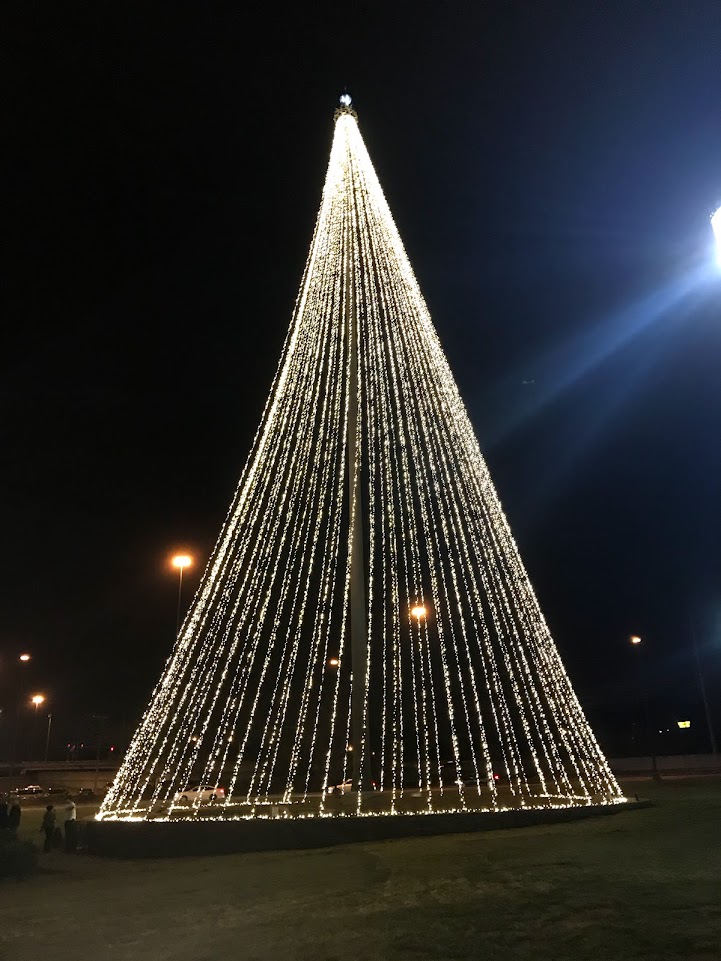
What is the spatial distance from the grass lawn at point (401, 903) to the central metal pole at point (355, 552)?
3.83m

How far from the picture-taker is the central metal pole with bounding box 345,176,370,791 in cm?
1644

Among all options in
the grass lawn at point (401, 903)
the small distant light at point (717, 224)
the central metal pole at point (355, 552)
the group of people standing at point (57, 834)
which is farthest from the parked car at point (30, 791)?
the small distant light at point (717, 224)

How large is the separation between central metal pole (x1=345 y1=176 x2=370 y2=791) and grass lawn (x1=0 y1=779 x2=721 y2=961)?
3.83 m

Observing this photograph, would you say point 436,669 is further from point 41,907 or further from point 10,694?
point 10,694

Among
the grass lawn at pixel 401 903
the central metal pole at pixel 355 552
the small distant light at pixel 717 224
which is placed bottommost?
the grass lawn at pixel 401 903

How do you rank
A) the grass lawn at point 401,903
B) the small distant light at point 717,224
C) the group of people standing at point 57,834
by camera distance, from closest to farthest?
the grass lawn at point 401,903 < the group of people standing at point 57,834 < the small distant light at point 717,224

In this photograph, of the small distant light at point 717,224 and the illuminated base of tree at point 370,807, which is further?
the small distant light at point 717,224

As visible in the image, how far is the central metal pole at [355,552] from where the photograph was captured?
1644 centimetres

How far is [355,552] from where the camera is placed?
1788cm

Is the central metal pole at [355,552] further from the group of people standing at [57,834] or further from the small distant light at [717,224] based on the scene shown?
the small distant light at [717,224]

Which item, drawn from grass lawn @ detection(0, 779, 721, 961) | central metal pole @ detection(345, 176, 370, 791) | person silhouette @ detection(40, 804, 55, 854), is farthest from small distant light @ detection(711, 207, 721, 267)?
person silhouette @ detection(40, 804, 55, 854)

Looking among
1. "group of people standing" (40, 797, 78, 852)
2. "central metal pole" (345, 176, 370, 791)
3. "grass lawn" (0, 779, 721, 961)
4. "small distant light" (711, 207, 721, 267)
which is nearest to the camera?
"grass lawn" (0, 779, 721, 961)

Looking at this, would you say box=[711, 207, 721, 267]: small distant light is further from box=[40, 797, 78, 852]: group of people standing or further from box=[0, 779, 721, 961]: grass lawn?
box=[40, 797, 78, 852]: group of people standing

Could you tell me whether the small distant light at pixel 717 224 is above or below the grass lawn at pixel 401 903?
above
